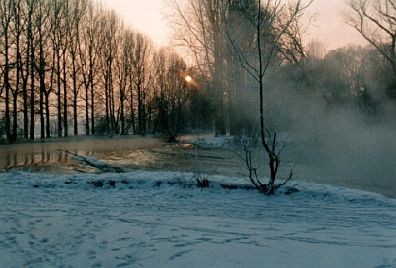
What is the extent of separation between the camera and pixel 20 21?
3188 cm

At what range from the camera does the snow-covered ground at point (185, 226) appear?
490 centimetres

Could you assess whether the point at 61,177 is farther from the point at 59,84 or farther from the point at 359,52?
the point at 359,52

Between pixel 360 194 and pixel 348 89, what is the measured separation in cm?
3761

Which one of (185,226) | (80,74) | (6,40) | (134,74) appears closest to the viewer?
(185,226)

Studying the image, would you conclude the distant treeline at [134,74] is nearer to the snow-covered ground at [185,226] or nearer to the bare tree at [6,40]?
the bare tree at [6,40]

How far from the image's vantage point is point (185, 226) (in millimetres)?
6336

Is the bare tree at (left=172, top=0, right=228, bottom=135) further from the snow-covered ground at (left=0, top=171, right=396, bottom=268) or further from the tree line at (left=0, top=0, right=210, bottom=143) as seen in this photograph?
the snow-covered ground at (left=0, top=171, right=396, bottom=268)

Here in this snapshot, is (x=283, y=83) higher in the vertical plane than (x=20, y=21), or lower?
lower

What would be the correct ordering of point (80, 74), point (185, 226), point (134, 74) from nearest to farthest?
point (185, 226) < point (80, 74) < point (134, 74)

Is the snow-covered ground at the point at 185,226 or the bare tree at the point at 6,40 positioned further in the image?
the bare tree at the point at 6,40

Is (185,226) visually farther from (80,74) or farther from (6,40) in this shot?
(80,74)

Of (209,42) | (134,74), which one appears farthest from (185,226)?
(134,74)

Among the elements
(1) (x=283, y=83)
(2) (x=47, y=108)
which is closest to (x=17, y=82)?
(2) (x=47, y=108)

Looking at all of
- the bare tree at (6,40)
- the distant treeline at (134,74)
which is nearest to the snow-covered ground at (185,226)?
the distant treeline at (134,74)
